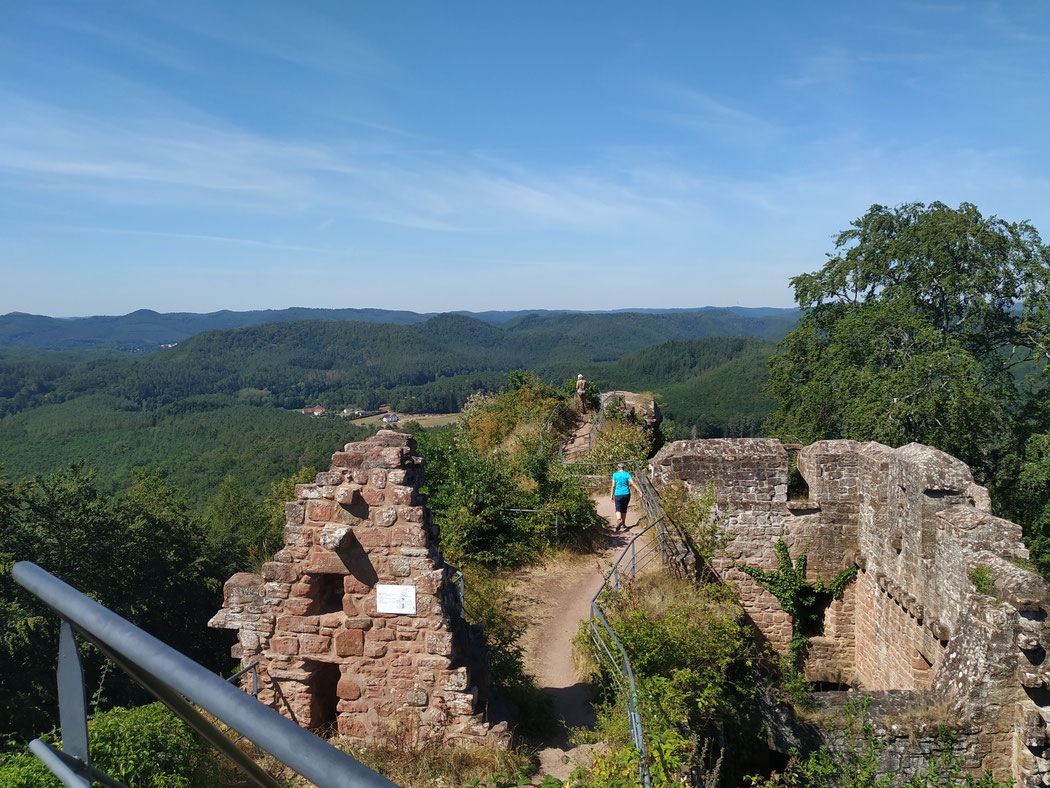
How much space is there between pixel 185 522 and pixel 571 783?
2718cm

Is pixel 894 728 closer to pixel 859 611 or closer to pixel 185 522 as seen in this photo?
pixel 859 611

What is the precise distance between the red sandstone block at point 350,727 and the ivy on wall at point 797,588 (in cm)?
721

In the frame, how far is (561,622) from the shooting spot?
967cm

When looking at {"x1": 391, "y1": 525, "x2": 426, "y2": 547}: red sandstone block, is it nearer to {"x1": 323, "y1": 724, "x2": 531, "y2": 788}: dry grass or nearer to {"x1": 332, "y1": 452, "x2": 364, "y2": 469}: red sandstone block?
{"x1": 332, "y1": 452, "x2": 364, "y2": 469}: red sandstone block

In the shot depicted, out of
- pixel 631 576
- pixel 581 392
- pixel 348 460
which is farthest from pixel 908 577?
pixel 581 392

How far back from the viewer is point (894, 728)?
7.56 meters

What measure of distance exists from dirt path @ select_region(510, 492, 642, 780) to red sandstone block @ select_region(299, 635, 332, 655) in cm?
238

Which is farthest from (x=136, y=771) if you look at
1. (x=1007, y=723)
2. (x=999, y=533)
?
(x=999, y=533)

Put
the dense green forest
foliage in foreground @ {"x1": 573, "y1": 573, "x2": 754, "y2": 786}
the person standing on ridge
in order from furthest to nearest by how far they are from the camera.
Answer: the dense green forest → the person standing on ridge → foliage in foreground @ {"x1": 573, "y1": 573, "x2": 754, "y2": 786}

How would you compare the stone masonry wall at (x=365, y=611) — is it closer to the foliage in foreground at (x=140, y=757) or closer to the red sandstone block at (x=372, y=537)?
the red sandstone block at (x=372, y=537)

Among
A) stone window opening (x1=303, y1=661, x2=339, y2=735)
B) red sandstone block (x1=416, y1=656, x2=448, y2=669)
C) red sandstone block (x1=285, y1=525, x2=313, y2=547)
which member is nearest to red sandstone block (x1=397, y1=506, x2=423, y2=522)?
red sandstone block (x1=285, y1=525, x2=313, y2=547)

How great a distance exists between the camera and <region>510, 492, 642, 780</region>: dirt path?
23.1 ft

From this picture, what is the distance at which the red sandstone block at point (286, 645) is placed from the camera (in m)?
6.35

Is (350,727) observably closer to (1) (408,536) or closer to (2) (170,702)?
(1) (408,536)
